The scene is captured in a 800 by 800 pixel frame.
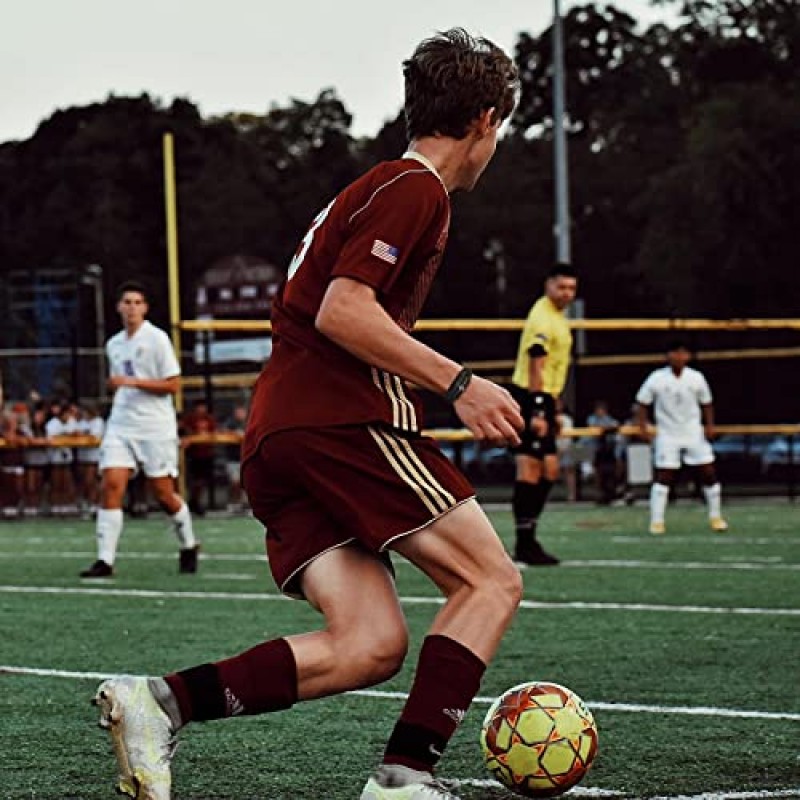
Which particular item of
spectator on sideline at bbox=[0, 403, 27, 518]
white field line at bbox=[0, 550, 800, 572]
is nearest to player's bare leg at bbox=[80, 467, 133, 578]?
white field line at bbox=[0, 550, 800, 572]

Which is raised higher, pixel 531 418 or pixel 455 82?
pixel 455 82

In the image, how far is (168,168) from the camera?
968 inches

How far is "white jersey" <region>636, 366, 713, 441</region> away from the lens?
770 inches

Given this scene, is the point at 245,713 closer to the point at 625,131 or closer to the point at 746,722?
the point at 746,722

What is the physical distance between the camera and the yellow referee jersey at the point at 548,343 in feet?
48.1

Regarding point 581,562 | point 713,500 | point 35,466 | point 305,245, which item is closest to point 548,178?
point 35,466

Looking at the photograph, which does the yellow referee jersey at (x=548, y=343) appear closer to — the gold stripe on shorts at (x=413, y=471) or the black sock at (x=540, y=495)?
the black sock at (x=540, y=495)

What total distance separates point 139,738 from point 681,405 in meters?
15.2

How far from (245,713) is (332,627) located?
0.29 m

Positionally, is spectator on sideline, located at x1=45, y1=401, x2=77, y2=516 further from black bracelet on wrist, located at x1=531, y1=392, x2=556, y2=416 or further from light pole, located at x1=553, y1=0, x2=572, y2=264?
black bracelet on wrist, located at x1=531, y1=392, x2=556, y2=416

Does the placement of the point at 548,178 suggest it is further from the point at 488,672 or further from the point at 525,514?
the point at 488,672

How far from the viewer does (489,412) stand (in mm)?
4676

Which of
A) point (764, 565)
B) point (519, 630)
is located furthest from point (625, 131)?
point (519, 630)

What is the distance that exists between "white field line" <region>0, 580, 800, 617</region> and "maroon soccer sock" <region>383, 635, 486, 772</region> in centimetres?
606
